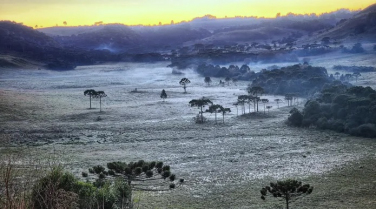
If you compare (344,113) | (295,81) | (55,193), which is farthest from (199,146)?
(295,81)

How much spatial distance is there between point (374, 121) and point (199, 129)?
29.3 meters

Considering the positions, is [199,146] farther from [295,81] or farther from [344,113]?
[295,81]

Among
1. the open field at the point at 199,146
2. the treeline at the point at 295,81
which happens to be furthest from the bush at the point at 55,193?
the treeline at the point at 295,81

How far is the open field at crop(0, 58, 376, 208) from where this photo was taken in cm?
3575

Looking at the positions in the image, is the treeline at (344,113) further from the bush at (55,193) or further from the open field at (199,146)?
the bush at (55,193)

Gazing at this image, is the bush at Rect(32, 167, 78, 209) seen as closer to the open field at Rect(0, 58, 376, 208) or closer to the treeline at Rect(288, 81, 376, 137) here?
the open field at Rect(0, 58, 376, 208)

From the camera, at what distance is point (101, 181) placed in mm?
26406

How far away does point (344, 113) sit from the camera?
6844cm

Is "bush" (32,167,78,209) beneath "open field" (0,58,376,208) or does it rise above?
above

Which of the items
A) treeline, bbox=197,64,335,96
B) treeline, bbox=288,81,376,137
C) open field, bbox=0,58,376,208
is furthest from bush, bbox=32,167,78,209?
treeline, bbox=197,64,335,96

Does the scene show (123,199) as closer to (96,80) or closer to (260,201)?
(260,201)

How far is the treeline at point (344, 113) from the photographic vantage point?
63.1 meters

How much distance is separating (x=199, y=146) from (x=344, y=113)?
94.2ft

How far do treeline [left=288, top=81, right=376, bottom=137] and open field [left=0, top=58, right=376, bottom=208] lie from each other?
7.50 ft
